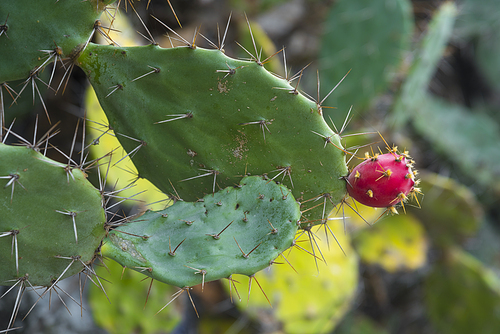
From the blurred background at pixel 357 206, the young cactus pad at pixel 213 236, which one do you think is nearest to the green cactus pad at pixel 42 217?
the young cactus pad at pixel 213 236

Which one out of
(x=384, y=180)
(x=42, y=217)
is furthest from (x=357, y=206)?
(x=42, y=217)

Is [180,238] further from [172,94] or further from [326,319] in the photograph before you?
[326,319]

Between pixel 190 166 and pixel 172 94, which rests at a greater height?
pixel 172 94

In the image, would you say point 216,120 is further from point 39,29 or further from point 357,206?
point 357,206

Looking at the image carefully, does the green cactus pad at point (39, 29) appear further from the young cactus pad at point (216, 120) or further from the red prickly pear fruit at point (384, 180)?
the red prickly pear fruit at point (384, 180)

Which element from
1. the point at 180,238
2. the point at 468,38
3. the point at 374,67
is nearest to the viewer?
the point at 180,238

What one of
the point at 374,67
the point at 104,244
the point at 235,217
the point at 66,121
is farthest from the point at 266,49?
the point at 104,244
